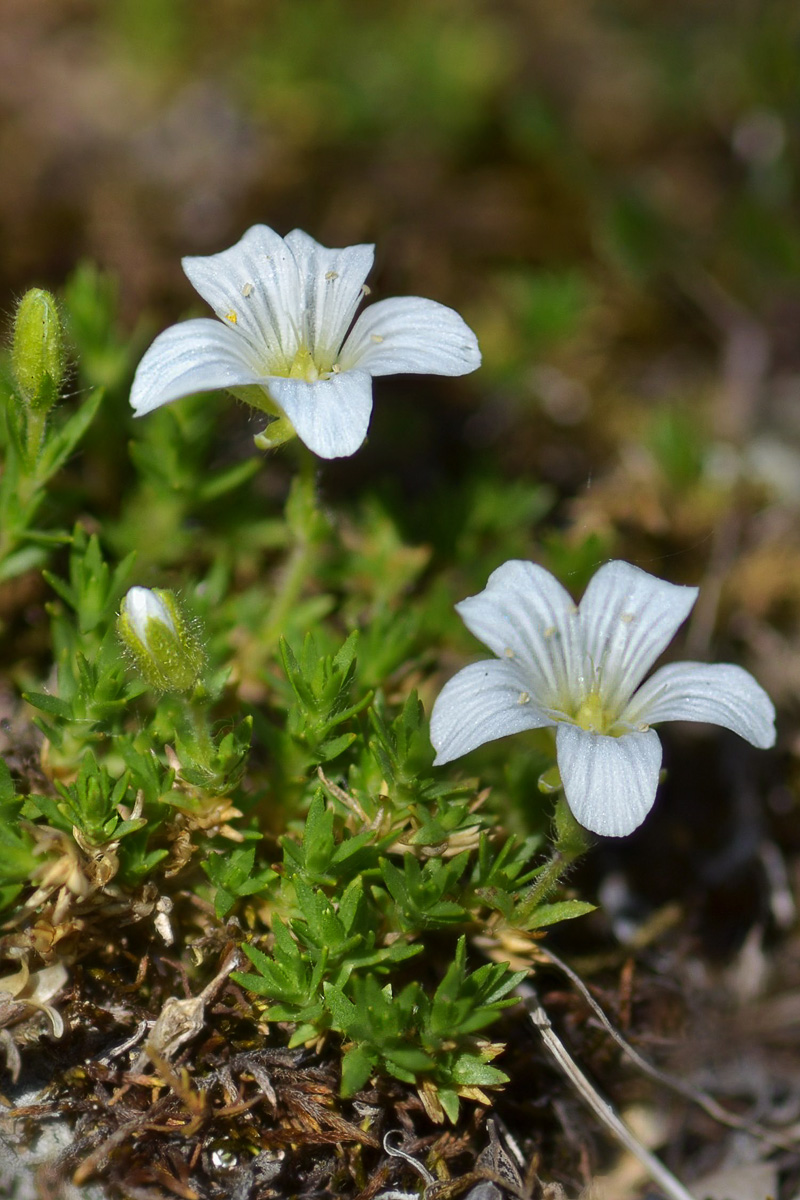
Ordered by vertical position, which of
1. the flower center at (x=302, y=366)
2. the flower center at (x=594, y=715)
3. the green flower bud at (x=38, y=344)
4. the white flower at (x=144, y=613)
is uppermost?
the green flower bud at (x=38, y=344)

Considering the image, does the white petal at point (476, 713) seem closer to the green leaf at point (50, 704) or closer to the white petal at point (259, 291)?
the green leaf at point (50, 704)

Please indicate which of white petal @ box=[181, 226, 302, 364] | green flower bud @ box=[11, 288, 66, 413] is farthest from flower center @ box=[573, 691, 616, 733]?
green flower bud @ box=[11, 288, 66, 413]

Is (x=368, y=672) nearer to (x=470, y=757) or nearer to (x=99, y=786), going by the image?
(x=470, y=757)

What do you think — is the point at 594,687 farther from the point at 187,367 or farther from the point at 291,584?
the point at 187,367

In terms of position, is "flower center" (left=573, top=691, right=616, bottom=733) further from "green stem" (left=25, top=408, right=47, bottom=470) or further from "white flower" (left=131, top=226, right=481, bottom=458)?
"green stem" (left=25, top=408, right=47, bottom=470)

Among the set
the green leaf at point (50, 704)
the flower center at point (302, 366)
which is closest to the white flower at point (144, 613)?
the green leaf at point (50, 704)

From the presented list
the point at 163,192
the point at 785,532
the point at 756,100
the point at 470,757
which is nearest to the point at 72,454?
the point at 470,757
